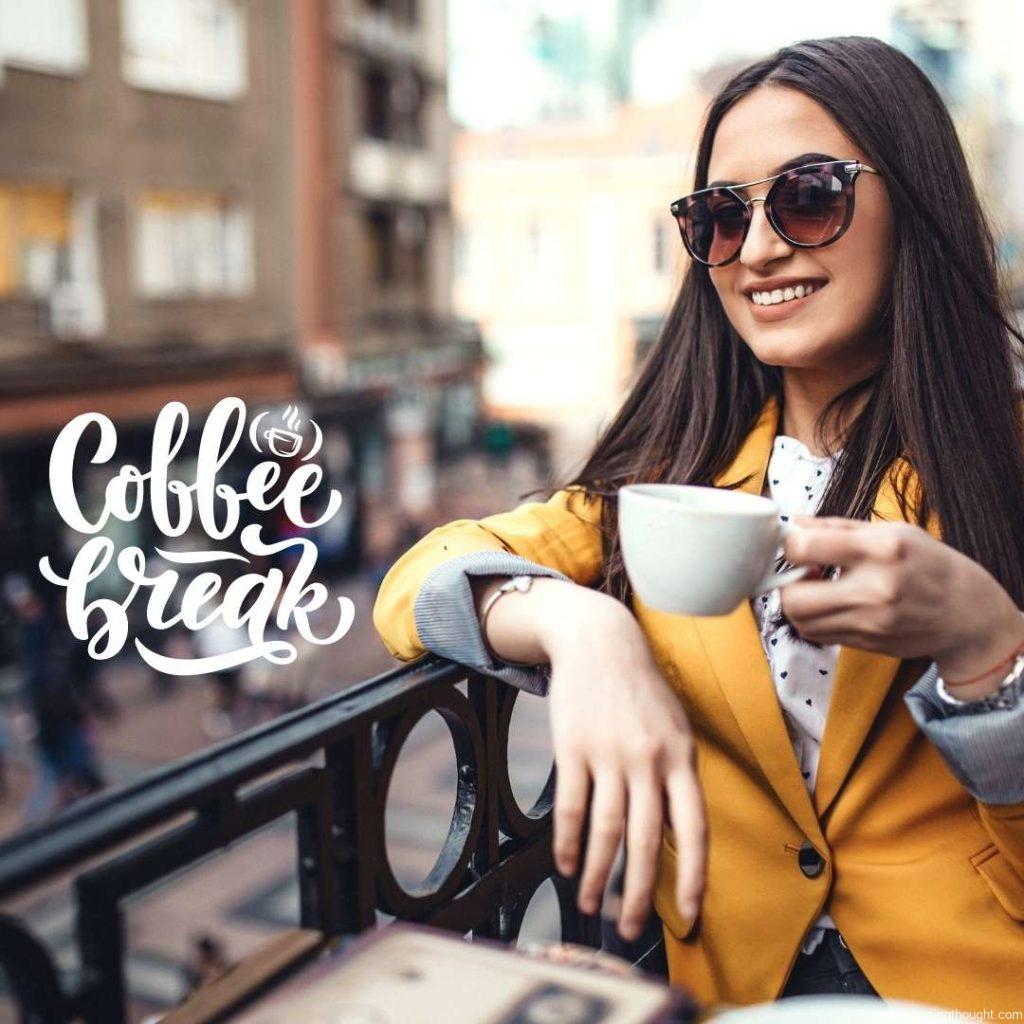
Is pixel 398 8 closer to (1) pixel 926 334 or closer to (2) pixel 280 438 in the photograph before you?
(2) pixel 280 438

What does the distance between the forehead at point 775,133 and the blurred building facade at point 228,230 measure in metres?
12.2

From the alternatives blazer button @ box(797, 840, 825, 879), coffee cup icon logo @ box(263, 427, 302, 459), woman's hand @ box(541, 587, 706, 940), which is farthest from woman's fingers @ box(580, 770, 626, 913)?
coffee cup icon logo @ box(263, 427, 302, 459)

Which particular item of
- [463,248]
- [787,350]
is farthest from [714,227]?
[463,248]

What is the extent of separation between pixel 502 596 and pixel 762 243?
2.17 feet

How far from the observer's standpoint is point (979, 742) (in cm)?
129

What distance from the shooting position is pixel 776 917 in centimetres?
164

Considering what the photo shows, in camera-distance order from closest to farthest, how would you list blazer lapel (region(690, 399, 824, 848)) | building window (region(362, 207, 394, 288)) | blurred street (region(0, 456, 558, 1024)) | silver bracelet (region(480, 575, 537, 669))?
silver bracelet (region(480, 575, 537, 669))
blazer lapel (region(690, 399, 824, 848))
blurred street (region(0, 456, 558, 1024))
building window (region(362, 207, 394, 288))

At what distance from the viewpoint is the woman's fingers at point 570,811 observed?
44.1 inches

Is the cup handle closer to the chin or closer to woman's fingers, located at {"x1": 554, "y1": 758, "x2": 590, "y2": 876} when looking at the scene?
woman's fingers, located at {"x1": 554, "y1": 758, "x2": 590, "y2": 876}

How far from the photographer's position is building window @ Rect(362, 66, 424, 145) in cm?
2126

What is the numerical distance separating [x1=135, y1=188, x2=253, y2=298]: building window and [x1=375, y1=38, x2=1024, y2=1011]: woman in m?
13.9

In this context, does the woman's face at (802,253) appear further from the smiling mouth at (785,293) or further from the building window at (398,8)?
the building window at (398,8)

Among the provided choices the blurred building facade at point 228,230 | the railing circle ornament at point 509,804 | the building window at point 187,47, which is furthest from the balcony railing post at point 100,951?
the building window at point 187,47

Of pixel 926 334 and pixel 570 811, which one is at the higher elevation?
pixel 926 334
